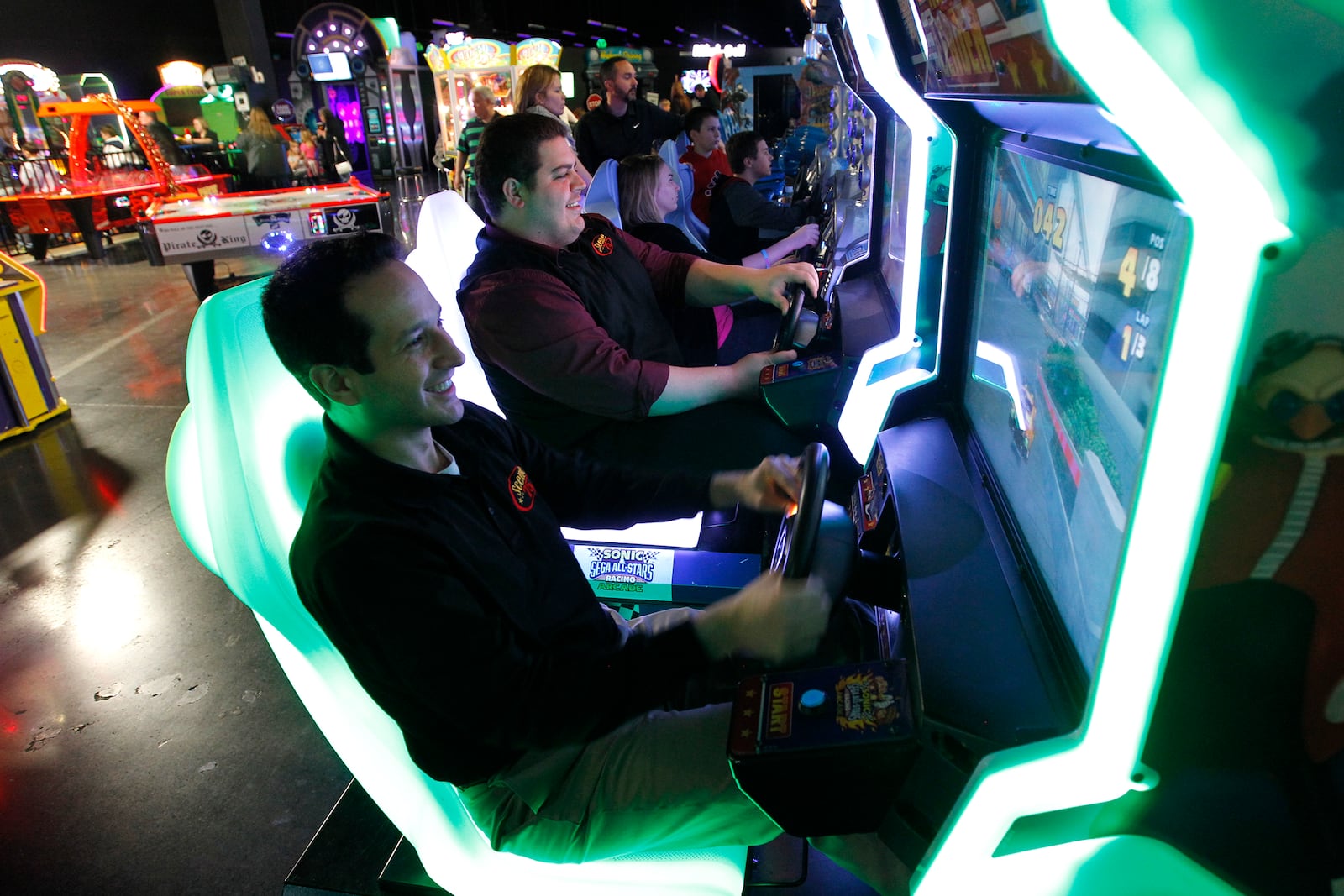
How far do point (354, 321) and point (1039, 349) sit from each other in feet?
3.35

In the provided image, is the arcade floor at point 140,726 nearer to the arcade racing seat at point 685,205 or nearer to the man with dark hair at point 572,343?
the man with dark hair at point 572,343

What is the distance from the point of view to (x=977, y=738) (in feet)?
2.97

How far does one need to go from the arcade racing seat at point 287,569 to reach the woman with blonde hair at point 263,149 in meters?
8.90

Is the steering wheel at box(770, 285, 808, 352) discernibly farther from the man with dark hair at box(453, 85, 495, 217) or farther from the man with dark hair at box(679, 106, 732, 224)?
the man with dark hair at box(453, 85, 495, 217)

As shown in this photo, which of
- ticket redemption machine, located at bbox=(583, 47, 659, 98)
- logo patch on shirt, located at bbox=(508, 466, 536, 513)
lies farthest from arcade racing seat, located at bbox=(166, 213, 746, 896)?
ticket redemption machine, located at bbox=(583, 47, 659, 98)

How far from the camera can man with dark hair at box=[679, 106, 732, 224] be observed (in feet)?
16.2

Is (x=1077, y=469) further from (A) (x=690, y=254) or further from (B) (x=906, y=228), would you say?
(A) (x=690, y=254)

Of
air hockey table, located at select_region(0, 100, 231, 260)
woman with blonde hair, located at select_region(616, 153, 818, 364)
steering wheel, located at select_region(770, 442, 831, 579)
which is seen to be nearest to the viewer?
steering wheel, located at select_region(770, 442, 831, 579)

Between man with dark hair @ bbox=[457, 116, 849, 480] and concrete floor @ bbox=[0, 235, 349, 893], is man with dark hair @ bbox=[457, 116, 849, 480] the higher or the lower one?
the higher one

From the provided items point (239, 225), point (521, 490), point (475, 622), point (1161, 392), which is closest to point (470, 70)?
point (239, 225)

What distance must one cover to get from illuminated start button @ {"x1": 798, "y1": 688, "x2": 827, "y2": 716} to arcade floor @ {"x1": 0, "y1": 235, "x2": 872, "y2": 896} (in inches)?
22.7

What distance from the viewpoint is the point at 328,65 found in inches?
553

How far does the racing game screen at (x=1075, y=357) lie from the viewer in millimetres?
813

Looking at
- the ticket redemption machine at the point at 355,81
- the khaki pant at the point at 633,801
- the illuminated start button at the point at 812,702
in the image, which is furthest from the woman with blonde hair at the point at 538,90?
the ticket redemption machine at the point at 355,81
